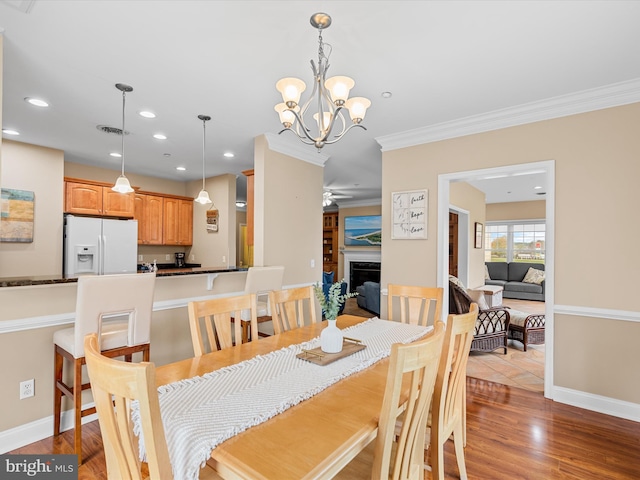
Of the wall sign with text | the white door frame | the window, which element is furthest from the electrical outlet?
the window

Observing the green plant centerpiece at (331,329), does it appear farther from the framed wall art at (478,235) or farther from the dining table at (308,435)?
the framed wall art at (478,235)

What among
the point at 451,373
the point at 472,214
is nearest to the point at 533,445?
the point at 451,373

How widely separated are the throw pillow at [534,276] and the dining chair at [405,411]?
8532mm

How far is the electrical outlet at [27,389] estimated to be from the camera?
7.32 feet

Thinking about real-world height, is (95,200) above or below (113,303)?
above

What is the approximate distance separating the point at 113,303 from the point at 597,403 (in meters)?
3.80

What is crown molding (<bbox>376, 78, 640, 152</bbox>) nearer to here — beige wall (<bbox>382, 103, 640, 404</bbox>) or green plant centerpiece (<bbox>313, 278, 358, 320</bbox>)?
beige wall (<bbox>382, 103, 640, 404</bbox>)

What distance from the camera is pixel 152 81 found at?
2549 millimetres

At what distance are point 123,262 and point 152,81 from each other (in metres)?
3.05

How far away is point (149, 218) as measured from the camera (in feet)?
18.4

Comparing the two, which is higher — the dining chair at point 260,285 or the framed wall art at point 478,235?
the framed wall art at point 478,235

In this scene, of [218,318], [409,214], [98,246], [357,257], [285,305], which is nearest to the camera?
[218,318]

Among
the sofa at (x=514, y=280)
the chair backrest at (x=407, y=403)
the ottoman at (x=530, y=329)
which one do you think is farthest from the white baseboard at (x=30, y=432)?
the sofa at (x=514, y=280)

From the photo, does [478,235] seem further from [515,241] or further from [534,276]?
[515,241]
